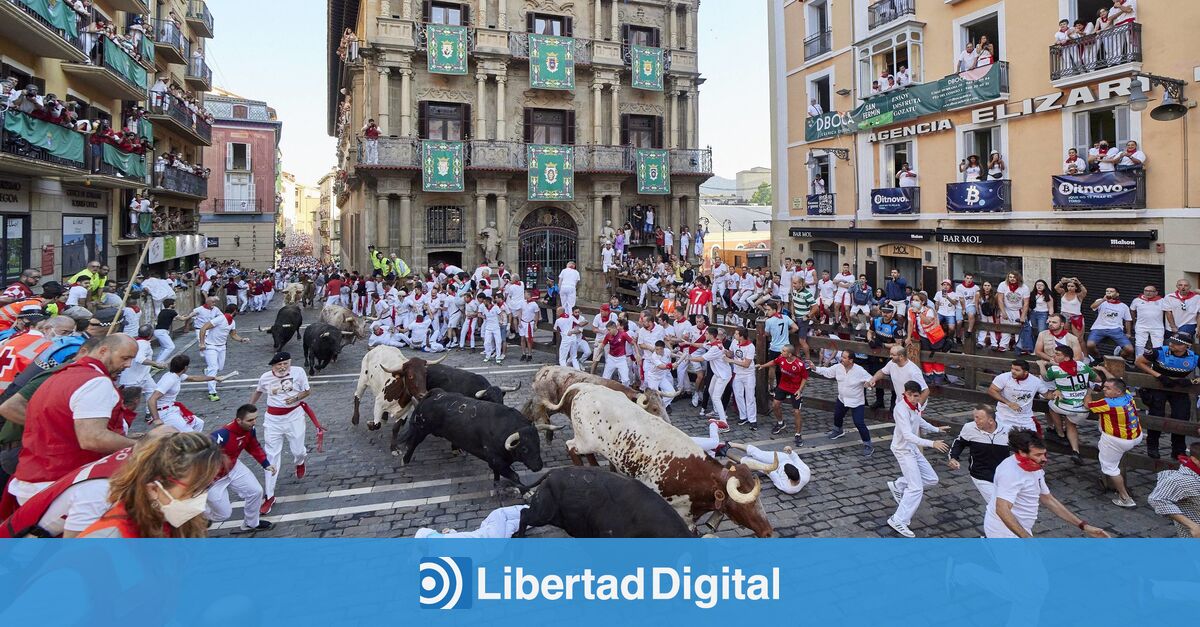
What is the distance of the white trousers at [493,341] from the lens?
18.0 m

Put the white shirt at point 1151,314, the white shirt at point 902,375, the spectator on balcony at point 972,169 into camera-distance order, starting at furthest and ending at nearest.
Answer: the spectator on balcony at point 972,169 < the white shirt at point 1151,314 < the white shirt at point 902,375

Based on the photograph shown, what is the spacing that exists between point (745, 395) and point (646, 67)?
26.9 meters

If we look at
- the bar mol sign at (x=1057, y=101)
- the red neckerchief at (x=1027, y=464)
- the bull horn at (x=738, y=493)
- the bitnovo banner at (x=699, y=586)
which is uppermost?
the bar mol sign at (x=1057, y=101)

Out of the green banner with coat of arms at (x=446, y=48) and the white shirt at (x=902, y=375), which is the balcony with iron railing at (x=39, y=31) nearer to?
the green banner with coat of arms at (x=446, y=48)

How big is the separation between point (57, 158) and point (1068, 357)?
77.3 feet

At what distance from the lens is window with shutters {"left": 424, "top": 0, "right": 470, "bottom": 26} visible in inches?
1245

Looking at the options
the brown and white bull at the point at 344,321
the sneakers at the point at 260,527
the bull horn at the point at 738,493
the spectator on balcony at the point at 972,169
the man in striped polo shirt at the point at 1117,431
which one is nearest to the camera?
the bull horn at the point at 738,493

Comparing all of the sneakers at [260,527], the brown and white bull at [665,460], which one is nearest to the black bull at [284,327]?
the sneakers at [260,527]

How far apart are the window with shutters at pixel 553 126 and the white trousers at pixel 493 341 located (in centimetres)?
1813

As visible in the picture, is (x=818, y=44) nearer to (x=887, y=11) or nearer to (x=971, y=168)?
(x=887, y=11)

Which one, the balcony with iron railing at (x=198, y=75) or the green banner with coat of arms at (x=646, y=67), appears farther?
the balcony with iron railing at (x=198, y=75)

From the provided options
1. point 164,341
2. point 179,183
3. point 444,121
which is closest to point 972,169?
point 444,121

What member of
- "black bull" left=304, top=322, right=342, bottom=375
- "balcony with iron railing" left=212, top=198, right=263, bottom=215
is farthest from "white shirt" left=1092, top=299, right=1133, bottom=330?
"balcony with iron railing" left=212, top=198, right=263, bottom=215

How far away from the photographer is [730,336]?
13750 mm
